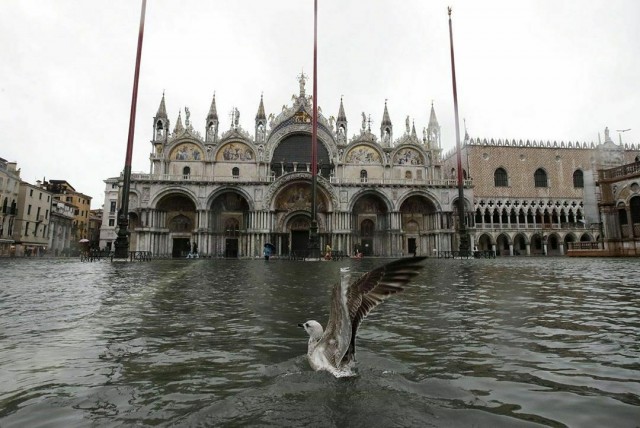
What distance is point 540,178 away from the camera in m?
47.4

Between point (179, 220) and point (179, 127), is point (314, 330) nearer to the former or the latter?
point (179, 220)

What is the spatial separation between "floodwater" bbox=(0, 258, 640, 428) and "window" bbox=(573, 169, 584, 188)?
165ft

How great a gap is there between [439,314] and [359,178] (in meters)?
34.2

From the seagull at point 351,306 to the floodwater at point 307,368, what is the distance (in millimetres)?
117

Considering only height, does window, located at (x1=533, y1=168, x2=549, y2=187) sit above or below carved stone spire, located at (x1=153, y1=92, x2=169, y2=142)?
below

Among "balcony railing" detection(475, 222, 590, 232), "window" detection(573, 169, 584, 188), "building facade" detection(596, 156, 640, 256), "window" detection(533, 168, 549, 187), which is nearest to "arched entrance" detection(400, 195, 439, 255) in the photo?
"balcony railing" detection(475, 222, 590, 232)

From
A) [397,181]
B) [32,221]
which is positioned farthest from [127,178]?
[32,221]

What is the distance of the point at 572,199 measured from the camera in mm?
46312

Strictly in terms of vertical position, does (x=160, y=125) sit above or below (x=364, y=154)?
above

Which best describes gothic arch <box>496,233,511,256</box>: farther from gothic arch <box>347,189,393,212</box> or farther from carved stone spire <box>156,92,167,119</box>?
carved stone spire <box>156,92,167,119</box>

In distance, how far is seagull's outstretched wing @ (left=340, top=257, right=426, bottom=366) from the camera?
2.48m

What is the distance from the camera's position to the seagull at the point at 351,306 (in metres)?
2.46

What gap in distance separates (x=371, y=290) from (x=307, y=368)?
775 mm

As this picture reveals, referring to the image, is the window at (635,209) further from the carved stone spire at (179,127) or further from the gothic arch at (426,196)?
the carved stone spire at (179,127)
